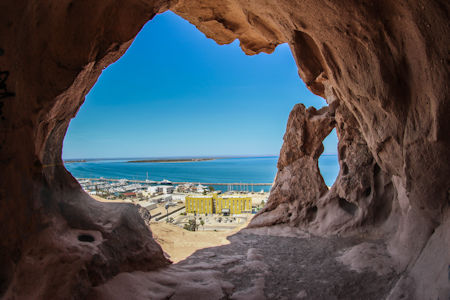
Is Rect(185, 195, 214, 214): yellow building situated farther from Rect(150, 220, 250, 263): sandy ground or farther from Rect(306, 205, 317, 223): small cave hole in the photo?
Rect(306, 205, 317, 223): small cave hole

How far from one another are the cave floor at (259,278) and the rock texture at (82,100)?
0.48 m

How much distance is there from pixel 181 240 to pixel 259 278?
528 centimetres

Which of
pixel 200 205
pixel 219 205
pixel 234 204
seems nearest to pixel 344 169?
pixel 234 204

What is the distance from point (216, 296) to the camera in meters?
5.15

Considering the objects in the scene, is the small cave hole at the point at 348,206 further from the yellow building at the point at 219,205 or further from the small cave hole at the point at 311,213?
the yellow building at the point at 219,205

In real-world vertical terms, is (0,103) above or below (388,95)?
below

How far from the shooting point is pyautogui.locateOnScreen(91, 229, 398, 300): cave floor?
195 inches

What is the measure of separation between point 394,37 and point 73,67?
6.09 m

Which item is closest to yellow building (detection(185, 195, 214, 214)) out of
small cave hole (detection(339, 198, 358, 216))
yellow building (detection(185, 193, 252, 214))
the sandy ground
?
yellow building (detection(185, 193, 252, 214))

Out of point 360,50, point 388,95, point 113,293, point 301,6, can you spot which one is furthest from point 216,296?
point 301,6

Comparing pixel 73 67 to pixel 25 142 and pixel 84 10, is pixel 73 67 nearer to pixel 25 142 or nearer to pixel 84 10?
pixel 84 10

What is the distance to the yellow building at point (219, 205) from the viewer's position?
22094mm

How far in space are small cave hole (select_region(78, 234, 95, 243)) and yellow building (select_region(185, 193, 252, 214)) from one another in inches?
682

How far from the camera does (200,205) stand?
22.3 m
